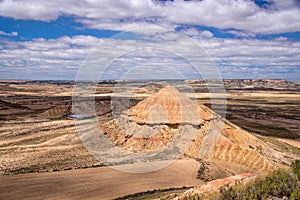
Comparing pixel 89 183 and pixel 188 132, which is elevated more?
pixel 188 132

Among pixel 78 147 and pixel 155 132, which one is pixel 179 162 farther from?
pixel 78 147

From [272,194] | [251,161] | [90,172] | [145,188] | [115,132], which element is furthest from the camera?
[115,132]

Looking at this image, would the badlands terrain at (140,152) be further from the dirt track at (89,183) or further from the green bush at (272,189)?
the green bush at (272,189)

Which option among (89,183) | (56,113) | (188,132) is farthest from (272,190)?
(56,113)

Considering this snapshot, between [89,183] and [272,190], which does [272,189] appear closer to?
[272,190]

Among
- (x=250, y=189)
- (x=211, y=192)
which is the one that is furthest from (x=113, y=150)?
(x=250, y=189)

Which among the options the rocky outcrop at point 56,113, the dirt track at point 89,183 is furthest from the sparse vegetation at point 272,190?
the rocky outcrop at point 56,113
